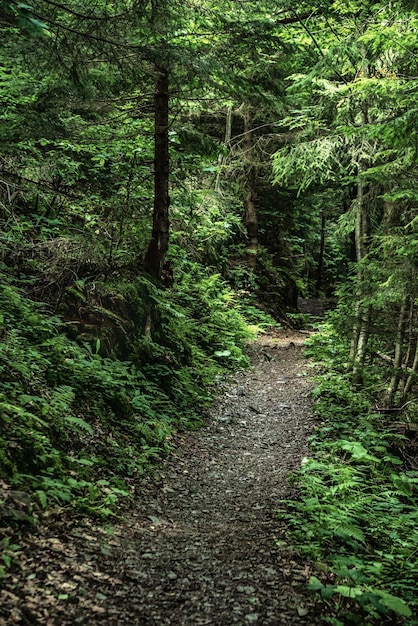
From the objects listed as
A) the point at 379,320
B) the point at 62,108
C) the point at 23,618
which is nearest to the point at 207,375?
the point at 379,320

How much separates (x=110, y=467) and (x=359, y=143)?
9.23 metres

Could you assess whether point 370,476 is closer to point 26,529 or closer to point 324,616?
point 324,616

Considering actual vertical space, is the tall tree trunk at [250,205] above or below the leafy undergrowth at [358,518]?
above

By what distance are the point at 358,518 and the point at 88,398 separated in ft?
12.0

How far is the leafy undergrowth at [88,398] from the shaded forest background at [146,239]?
3cm

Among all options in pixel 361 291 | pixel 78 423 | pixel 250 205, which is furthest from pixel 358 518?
pixel 250 205

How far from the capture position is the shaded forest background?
215 inches

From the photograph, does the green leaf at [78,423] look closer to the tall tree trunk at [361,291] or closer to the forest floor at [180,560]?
the forest floor at [180,560]

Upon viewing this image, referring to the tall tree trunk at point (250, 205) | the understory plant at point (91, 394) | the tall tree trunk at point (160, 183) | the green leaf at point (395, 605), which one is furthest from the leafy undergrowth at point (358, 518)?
A: the tall tree trunk at point (250, 205)

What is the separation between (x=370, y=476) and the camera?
7031 mm

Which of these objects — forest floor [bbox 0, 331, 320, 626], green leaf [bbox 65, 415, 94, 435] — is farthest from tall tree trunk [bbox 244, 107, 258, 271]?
green leaf [bbox 65, 415, 94, 435]

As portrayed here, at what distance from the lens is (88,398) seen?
6.53 metres

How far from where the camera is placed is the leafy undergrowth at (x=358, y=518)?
359 cm

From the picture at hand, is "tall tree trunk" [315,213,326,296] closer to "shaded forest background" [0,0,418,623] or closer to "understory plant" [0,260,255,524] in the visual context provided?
"shaded forest background" [0,0,418,623]
